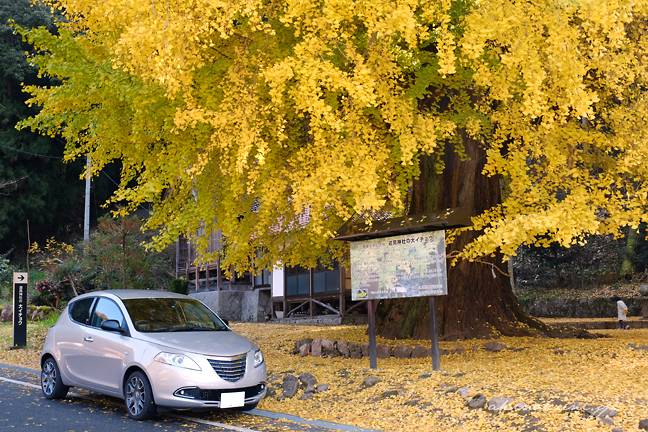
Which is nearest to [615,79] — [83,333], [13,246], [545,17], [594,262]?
[545,17]

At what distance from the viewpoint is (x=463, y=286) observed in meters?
13.1

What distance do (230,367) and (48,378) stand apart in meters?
3.39

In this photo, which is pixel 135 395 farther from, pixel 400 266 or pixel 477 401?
pixel 400 266

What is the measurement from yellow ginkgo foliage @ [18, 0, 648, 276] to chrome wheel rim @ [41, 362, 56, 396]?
9.85 ft

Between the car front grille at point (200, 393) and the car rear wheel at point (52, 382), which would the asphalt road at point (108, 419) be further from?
the car front grille at point (200, 393)

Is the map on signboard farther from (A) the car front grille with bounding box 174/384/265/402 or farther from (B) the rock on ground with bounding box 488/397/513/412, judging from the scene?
(A) the car front grille with bounding box 174/384/265/402

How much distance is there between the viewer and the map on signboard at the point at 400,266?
30.4ft

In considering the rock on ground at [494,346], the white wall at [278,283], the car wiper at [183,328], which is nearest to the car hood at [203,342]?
the car wiper at [183,328]

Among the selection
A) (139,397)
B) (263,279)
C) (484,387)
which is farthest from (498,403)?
(263,279)

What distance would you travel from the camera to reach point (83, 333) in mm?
8406

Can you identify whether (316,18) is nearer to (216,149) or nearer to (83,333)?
(216,149)

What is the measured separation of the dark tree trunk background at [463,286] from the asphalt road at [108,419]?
18.8ft

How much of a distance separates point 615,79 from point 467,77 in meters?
2.42

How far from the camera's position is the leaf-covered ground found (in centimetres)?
679
